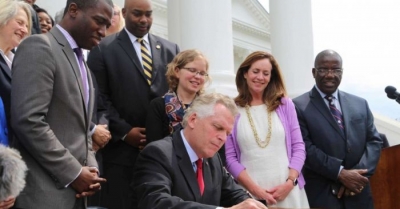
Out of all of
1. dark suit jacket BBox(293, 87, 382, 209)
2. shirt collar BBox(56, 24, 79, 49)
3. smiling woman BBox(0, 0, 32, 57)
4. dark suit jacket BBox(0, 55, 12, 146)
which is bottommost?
dark suit jacket BBox(293, 87, 382, 209)

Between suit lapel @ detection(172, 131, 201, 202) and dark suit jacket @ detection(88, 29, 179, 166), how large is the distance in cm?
173

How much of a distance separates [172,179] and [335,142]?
Result: 2.82 m

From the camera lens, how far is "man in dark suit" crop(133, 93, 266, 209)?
4547 millimetres

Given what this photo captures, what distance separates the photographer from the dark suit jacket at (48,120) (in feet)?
13.8

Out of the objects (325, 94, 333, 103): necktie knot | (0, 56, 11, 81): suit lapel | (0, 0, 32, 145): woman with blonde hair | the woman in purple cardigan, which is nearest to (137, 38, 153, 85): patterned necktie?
the woman in purple cardigan

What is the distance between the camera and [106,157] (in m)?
6.50

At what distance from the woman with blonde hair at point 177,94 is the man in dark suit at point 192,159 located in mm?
1261

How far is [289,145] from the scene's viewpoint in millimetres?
6488

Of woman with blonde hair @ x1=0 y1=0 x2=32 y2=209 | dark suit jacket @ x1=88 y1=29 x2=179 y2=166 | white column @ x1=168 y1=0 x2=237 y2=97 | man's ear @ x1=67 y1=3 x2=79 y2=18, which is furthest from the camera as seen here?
white column @ x1=168 y1=0 x2=237 y2=97

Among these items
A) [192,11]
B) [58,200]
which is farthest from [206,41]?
[58,200]

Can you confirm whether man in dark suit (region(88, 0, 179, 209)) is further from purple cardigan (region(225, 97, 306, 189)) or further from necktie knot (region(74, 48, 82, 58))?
necktie knot (region(74, 48, 82, 58))

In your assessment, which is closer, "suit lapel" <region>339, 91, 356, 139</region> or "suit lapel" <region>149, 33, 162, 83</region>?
"suit lapel" <region>149, 33, 162, 83</region>

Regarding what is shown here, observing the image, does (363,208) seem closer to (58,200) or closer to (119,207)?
(119,207)

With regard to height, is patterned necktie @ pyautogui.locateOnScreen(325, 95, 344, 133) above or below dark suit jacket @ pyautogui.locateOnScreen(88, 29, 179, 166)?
below
